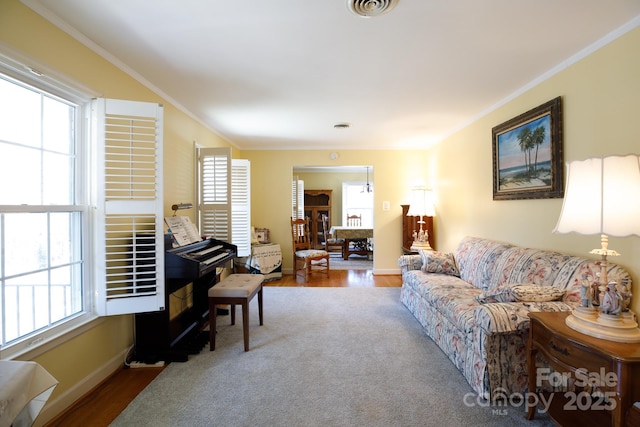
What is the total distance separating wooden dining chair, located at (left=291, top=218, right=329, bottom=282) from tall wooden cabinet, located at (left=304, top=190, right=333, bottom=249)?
2.95 m

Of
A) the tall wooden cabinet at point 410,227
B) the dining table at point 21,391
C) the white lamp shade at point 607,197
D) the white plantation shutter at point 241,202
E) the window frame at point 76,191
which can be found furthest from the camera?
the tall wooden cabinet at point 410,227

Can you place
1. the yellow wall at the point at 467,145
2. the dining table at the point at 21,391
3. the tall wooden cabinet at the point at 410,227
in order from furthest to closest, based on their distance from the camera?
1. the tall wooden cabinet at the point at 410,227
2. the yellow wall at the point at 467,145
3. the dining table at the point at 21,391

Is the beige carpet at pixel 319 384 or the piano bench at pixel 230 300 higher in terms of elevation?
the piano bench at pixel 230 300

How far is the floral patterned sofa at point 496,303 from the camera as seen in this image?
1.83 metres

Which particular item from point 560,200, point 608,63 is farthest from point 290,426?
point 608,63

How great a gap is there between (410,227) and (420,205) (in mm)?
548

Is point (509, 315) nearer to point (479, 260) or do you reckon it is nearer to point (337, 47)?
point (479, 260)

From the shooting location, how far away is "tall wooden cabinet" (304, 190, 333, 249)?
28.9 feet

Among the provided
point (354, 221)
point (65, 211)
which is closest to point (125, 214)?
point (65, 211)

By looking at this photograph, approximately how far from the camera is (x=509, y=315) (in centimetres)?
178

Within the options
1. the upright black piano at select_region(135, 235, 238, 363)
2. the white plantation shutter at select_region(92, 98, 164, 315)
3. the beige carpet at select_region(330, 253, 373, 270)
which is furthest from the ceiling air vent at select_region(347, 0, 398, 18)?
the beige carpet at select_region(330, 253, 373, 270)

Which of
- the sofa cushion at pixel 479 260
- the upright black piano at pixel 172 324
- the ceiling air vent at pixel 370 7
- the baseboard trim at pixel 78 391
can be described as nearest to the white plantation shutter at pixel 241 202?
the upright black piano at pixel 172 324

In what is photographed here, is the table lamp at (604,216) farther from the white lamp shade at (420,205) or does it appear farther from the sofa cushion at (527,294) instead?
the white lamp shade at (420,205)

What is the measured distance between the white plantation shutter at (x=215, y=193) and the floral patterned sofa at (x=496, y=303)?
95.2 inches
